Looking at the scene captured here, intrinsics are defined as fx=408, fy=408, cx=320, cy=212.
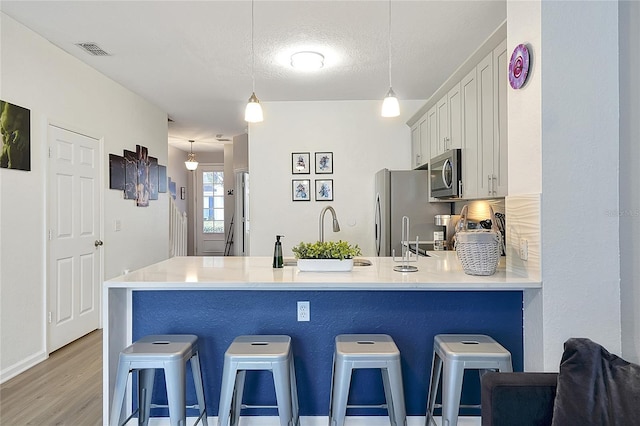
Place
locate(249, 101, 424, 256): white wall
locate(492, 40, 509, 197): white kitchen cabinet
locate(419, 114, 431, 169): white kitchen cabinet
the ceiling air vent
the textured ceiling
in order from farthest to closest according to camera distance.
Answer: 1. locate(249, 101, 424, 256): white wall
2. locate(419, 114, 431, 169): white kitchen cabinet
3. the ceiling air vent
4. the textured ceiling
5. locate(492, 40, 509, 197): white kitchen cabinet

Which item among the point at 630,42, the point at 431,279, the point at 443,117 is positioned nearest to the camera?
the point at 630,42

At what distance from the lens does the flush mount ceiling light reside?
11.9 feet

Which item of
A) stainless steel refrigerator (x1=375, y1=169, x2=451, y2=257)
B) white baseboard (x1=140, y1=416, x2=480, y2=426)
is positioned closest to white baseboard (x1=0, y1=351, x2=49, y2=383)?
white baseboard (x1=140, y1=416, x2=480, y2=426)

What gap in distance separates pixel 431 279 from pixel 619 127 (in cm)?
111

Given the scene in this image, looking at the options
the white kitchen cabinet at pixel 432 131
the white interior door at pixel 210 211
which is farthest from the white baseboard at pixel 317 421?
the white interior door at pixel 210 211

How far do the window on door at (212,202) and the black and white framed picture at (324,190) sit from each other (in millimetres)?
4770

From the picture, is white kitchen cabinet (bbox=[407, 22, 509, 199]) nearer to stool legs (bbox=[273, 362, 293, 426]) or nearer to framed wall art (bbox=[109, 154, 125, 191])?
stool legs (bbox=[273, 362, 293, 426])

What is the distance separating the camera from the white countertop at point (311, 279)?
1.93 metres

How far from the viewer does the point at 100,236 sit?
4266 millimetres

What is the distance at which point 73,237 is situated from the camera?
12.5ft

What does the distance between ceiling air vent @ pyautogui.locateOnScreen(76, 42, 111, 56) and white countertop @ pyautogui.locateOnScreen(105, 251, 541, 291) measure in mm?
2288

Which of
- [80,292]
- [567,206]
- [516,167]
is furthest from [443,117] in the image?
[80,292]

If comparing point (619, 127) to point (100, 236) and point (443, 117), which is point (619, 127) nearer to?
point (443, 117)

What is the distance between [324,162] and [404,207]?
1420 mm
